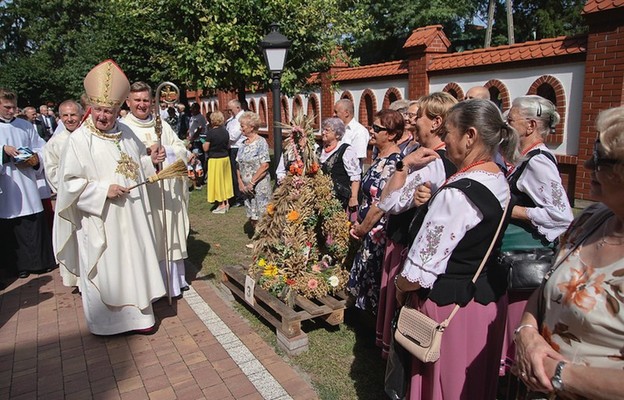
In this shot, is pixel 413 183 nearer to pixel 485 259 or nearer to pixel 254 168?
pixel 485 259

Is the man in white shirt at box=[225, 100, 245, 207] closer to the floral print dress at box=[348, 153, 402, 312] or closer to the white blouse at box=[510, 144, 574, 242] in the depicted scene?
the floral print dress at box=[348, 153, 402, 312]

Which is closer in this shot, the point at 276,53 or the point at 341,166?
the point at 341,166

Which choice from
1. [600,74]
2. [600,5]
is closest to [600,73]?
[600,74]

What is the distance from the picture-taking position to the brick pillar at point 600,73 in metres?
7.41

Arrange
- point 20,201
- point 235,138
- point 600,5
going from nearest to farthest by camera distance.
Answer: point 20,201 < point 600,5 < point 235,138

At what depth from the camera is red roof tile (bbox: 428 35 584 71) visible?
825cm

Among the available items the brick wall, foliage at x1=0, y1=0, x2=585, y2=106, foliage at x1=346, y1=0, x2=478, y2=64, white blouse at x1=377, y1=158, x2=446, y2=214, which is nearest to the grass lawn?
white blouse at x1=377, y1=158, x2=446, y2=214

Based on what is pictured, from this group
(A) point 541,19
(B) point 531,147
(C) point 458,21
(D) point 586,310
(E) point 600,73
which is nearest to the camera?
(D) point 586,310

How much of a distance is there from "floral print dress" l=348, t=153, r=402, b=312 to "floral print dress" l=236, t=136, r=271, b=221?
3060 millimetres

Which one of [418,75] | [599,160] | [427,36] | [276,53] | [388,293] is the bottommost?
[388,293]

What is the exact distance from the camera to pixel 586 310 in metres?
1.49

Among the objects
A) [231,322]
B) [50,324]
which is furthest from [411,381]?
[50,324]

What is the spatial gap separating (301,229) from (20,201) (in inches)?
151

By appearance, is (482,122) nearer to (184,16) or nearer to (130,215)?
(130,215)
